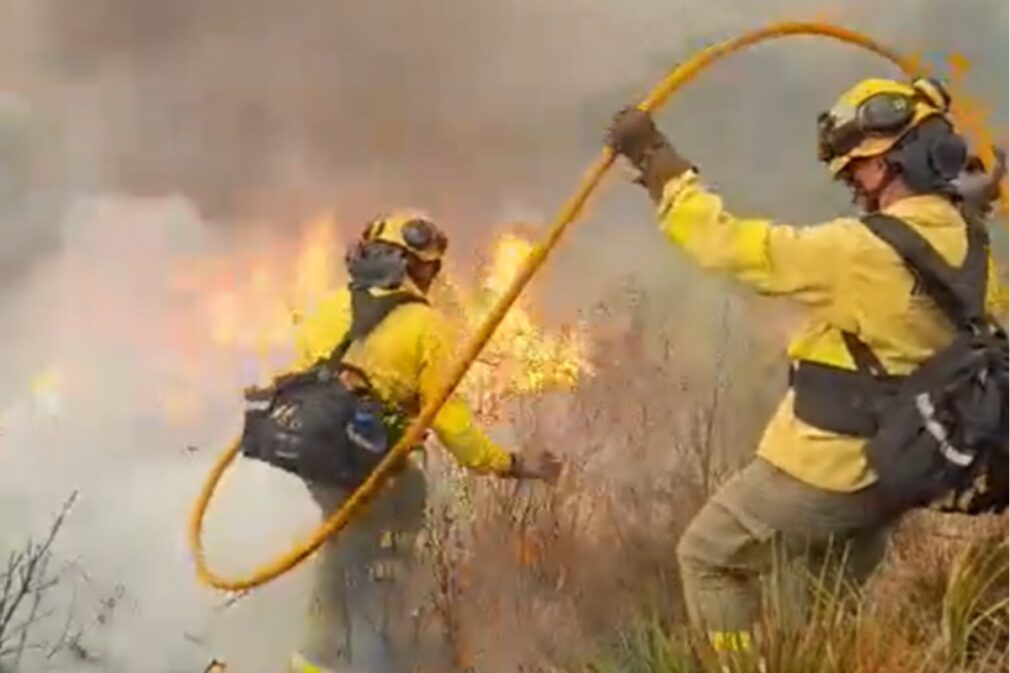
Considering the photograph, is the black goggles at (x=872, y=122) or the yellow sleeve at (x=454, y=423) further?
the yellow sleeve at (x=454, y=423)

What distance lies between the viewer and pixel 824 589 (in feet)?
6.91

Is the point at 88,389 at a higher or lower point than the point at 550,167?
lower

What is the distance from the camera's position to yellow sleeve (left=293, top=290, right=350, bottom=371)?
7.53 feet

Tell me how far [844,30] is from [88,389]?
0.93m

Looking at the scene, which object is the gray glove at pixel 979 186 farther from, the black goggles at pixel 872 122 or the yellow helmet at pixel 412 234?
the yellow helmet at pixel 412 234

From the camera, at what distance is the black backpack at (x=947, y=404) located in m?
2.04

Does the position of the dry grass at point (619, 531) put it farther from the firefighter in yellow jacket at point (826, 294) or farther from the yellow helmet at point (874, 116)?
the yellow helmet at point (874, 116)

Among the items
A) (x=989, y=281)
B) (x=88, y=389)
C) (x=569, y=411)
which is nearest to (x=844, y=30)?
(x=989, y=281)

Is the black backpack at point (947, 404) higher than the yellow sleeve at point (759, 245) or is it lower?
lower

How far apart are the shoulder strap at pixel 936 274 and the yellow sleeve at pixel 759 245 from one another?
39mm

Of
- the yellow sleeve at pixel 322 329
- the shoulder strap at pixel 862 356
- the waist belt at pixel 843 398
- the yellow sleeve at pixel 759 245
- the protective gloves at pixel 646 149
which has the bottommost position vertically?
the waist belt at pixel 843 398

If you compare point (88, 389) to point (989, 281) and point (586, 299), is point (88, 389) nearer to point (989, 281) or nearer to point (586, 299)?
point (586, 299)

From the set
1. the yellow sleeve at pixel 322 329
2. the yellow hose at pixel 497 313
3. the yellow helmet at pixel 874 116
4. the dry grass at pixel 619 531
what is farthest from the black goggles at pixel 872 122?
the yellow sleeve at pixel 322 329

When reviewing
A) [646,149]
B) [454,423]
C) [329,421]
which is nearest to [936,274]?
[646,149]
